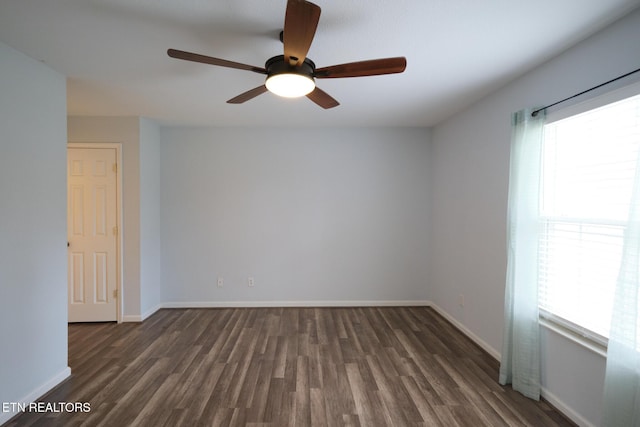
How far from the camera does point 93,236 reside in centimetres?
365

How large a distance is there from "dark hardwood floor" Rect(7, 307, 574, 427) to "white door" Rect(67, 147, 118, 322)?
0.28 meters

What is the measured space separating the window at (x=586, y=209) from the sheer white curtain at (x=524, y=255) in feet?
0.30

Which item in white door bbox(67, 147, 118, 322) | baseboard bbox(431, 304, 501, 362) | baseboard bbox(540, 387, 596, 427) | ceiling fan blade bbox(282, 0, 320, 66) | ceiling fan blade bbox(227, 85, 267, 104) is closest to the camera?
ceiling fan blade bbox(282, 0, 320, 66)

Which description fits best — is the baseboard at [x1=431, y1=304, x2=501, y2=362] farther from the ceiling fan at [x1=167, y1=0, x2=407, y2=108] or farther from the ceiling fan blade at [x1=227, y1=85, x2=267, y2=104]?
the ceiling fan blade at [x1=227, y1=85, x2=267, y2=104]

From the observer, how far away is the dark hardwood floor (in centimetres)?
202

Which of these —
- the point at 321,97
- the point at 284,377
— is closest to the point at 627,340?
the point at 284,377

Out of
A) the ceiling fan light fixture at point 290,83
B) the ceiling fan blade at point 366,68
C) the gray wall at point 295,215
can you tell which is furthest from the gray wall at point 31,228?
the ceiling fan blade at point 366,68

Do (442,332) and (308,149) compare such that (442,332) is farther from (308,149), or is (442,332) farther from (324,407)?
(308,149)

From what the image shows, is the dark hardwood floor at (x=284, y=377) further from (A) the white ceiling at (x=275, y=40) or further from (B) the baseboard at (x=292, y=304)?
(A) the white ceiling at (x=275, y=40)

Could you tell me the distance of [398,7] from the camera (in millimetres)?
1614

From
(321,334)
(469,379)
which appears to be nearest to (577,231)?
(469,379)

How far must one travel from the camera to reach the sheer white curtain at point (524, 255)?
221 centimetres

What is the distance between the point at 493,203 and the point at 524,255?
0.76 metres

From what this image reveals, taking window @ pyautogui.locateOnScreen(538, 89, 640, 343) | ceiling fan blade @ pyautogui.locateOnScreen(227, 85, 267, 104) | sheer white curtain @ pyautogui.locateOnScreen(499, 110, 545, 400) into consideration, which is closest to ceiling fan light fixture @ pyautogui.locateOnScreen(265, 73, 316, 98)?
ceiling fan blade @ pyautogui.locateOnScreen(227, 85, 267, 104)
